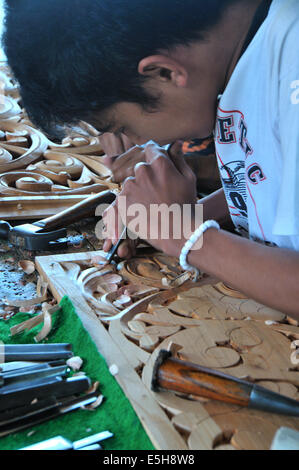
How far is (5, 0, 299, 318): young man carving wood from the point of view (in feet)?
2.33

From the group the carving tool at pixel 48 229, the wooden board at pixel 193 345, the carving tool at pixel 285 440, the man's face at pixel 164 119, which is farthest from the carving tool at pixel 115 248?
the carving tool at pixel 285 440

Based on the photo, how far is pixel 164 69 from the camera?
2.56 feet

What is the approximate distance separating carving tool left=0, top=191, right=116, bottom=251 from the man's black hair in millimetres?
555

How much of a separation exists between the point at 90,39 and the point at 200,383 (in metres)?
0.53

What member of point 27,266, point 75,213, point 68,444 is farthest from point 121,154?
point 68,444

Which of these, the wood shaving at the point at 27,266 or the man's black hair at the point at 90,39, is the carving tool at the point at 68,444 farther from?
the wood shaving at the point at 27,266

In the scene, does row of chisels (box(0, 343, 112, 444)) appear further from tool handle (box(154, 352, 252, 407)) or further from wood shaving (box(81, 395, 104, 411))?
tool handle (box(154, 352, 252, 407))

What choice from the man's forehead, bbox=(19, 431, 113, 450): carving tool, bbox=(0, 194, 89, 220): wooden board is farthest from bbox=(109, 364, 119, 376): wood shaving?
bbox=(0, 194, 89, 220): wooden board

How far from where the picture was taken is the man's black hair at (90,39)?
2.30 ft

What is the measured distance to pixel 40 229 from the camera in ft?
4.25

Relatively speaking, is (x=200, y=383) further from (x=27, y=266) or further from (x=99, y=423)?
(x=27, y=266)

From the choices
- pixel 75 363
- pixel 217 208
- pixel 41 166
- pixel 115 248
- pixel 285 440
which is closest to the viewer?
pixel 285 440
